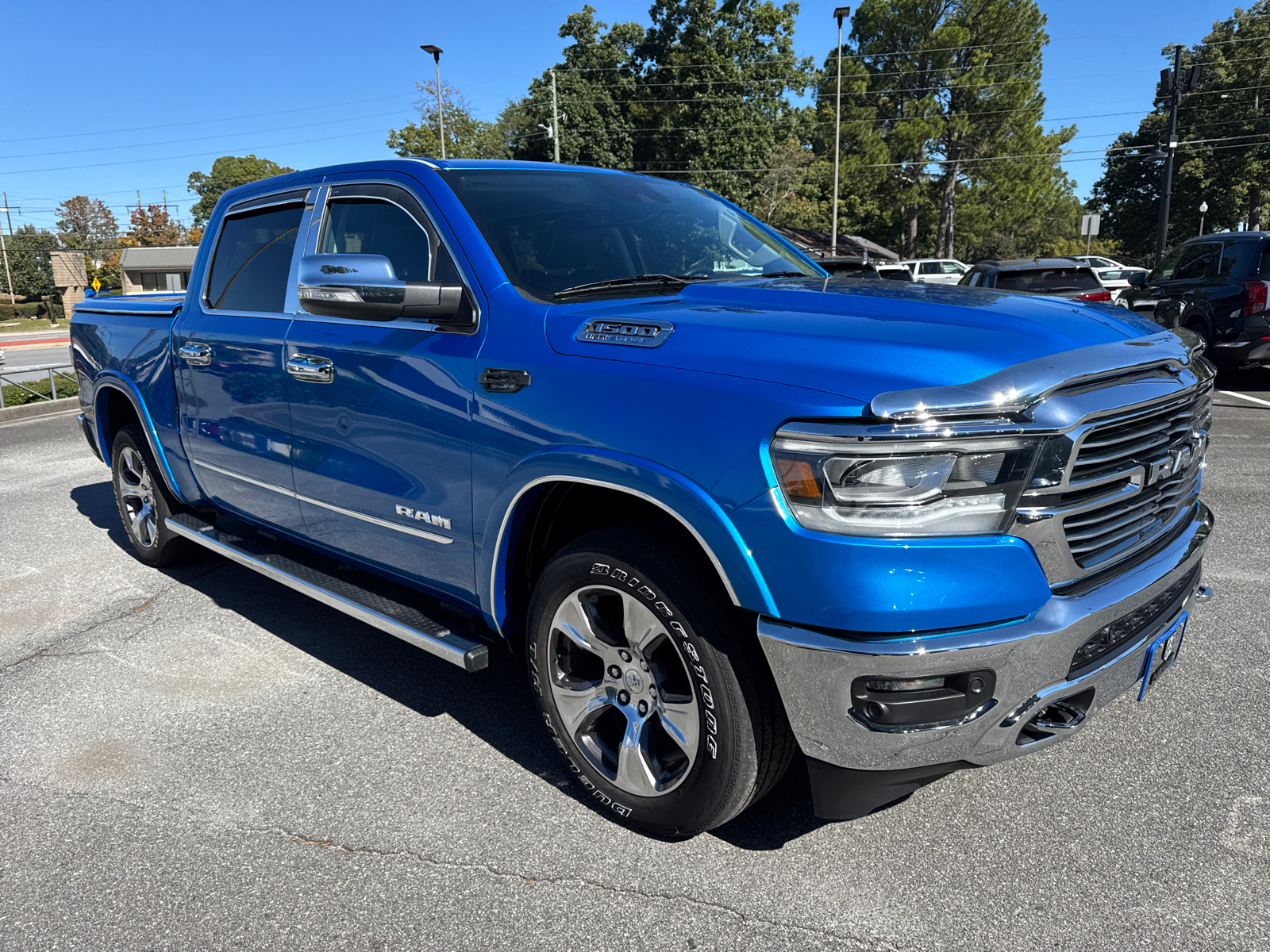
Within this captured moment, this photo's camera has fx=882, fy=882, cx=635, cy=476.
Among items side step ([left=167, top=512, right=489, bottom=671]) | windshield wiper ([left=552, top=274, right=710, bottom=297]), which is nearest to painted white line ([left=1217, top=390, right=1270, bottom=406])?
windshield wiper ([left=552, top=274, right=710, bottom=297])

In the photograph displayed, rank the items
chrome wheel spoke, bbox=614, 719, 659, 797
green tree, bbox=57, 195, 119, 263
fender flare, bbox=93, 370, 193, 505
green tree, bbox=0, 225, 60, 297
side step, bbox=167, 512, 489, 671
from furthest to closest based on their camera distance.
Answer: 1. green tree, bbox=57, 195, 119, 263
2. green tree, bbox=0, 225, 60, 297
3. fender flare, bbox=93, 370, 193, 505
4. side step, bbox=167, 512, 489, 671
5. chrome wheel spoke, bbox=614, 719, 659, 797

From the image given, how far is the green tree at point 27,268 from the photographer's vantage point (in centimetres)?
8956

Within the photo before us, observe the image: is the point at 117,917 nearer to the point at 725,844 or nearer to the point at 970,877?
the point at 725,844

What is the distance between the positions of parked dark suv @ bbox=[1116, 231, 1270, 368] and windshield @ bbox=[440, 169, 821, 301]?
8.78 metres

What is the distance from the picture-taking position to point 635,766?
2.64 m

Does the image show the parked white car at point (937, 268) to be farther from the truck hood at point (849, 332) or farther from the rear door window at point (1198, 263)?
the truck hood at point (849, 332)

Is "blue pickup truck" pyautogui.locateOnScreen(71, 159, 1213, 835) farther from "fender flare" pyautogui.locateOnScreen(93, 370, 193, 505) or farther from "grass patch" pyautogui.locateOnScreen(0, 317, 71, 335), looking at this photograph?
"grass patch" pyautogui.locateOnScreen(0, 317, 71, 335)

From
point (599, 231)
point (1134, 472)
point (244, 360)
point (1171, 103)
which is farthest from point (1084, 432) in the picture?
point (1171, 103)

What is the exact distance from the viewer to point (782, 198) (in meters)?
45.2

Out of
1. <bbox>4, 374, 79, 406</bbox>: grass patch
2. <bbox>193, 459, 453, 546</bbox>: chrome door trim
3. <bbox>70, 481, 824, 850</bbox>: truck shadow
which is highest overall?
<bbox>193, 459, 453, 546</bbox>: chrome door trim

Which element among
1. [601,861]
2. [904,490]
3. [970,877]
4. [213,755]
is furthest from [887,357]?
[213,755]

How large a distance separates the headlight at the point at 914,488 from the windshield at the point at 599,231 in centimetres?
125

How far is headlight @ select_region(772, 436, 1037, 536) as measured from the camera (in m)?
2.01

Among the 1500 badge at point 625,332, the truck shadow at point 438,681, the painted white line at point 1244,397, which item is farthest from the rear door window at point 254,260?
the painted white line at point 1244,397
